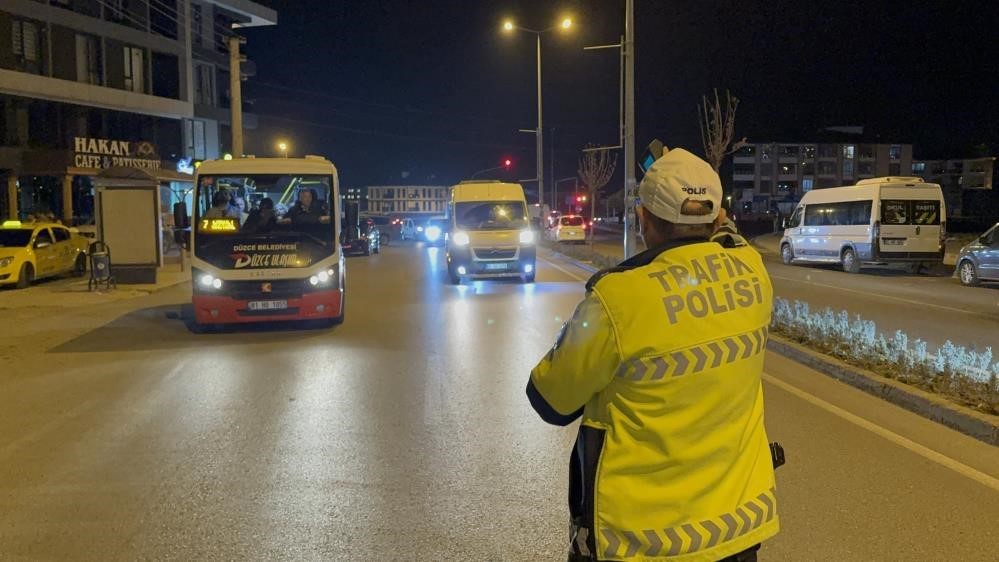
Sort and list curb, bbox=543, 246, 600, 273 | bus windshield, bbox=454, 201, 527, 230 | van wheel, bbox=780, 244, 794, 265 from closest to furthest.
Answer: bus windshield, bbox=454, 201, 527, 230
curb, bbox=543, 246, 600, 273
van wheel, bbox=780, 244, 794, 265

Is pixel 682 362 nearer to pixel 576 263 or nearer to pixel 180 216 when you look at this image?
pixel 180 216

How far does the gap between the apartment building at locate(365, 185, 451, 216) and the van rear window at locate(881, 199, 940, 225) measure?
40432mm

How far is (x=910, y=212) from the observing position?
23.3 meters

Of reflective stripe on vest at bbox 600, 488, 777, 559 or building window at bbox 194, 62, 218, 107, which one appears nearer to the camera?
reflective stripe on vest at bbox 600, 488, 777, 559

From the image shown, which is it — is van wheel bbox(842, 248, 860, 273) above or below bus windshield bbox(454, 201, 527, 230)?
below

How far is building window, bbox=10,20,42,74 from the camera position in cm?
3441

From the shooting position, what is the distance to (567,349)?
221 cm

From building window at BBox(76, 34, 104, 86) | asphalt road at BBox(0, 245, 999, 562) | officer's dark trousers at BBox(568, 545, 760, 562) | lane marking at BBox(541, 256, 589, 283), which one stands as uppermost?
building window at BBox(76, 34, 104, 86)

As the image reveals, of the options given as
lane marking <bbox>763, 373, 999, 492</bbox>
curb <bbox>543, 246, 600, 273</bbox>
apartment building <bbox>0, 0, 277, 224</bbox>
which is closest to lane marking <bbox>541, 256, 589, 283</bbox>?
curb <bbox>543, 246, 600, 273</bbox>

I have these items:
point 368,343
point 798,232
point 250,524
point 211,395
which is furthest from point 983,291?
point 250,524

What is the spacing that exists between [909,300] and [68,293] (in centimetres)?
1899

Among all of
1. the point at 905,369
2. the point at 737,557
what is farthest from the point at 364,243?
the point at 737,557

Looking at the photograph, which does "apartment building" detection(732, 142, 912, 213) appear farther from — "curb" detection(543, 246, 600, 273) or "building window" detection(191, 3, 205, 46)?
"curb" detection(543, 246, 600, 273)

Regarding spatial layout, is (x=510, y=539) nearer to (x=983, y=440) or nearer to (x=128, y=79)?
(x=983, y=440)
